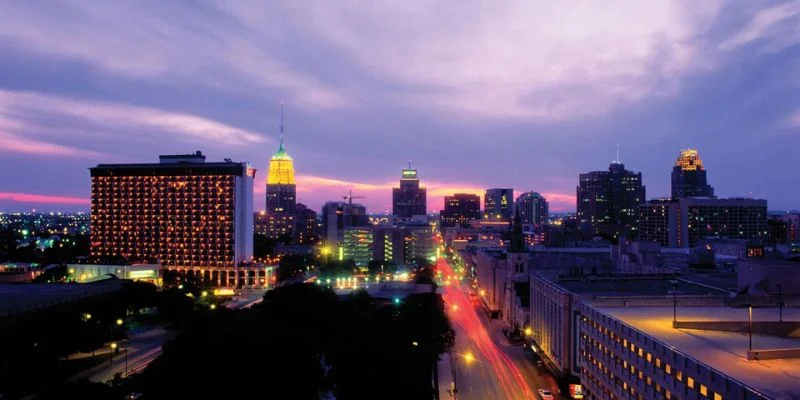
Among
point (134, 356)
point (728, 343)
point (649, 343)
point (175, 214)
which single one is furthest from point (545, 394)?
point (175, 214)

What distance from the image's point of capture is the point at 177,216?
161 metres

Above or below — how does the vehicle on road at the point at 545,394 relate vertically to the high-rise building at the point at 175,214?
below

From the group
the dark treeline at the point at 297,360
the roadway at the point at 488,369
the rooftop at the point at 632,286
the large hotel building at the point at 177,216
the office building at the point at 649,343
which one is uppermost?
the large hotel building at the point at 177,216

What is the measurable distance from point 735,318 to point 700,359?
15.1 meters

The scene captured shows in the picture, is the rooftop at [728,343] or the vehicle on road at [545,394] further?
the vehicle on road at [545,394]

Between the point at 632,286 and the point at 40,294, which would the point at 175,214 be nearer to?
the point at 40,294

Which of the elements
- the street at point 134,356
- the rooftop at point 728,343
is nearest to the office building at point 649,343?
the rooftop at point 728,343

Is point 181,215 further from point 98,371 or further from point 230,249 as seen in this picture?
point 98,371

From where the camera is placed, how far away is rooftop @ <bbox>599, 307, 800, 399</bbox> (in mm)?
33375

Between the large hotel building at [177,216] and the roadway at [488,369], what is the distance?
7644 cm

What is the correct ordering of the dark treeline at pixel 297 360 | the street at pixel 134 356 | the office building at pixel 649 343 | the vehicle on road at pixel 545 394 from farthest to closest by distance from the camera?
the street at pixel 134 356 < the vehicle on road at pixel 545 394 < the dark treeline at pixel 297 360 < the office building at pixel 649 343

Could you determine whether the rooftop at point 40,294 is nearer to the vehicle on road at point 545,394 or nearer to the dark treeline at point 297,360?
the dark treeline at point 297,360

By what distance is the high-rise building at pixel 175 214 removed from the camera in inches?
6225

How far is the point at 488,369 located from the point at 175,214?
114 meters
